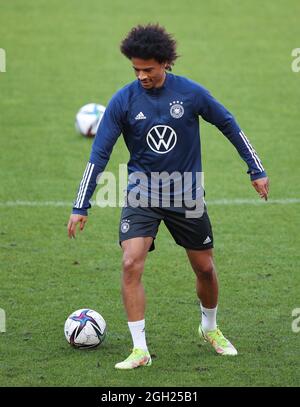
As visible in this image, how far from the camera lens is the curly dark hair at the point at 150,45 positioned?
7516 millimetres

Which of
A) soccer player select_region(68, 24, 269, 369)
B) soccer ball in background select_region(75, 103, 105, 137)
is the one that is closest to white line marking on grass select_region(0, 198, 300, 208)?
soccer ball in background select_region(75, 103, 105, 137)

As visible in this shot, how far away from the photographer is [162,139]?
25.2 feet

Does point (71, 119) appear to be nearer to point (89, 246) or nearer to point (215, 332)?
point (89, 246)

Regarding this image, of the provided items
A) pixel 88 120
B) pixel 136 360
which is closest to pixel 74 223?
pixel 136 360

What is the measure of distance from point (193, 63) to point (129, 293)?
12.3 metres

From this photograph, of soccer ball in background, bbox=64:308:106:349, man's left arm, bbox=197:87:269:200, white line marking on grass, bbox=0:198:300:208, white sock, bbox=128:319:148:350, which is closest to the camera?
white sock, bbox=128:319:148:350

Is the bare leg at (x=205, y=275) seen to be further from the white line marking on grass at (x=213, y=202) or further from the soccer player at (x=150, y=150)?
the white line marking on grass at (x=213, y=202)

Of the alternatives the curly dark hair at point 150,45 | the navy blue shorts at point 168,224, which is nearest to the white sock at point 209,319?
the navy blue shorts at point 168,224

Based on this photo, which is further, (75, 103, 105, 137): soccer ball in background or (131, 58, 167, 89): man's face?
(75, 103, 105, 137): soccer ball in background

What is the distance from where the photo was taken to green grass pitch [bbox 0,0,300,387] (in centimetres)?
788

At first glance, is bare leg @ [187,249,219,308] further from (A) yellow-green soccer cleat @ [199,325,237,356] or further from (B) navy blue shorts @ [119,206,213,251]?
(A) yellow-green soccer cleat @ [199,325,237,356]

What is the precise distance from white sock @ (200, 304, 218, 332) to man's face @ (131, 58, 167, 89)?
1.90 meters

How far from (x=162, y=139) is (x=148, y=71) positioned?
0.53m

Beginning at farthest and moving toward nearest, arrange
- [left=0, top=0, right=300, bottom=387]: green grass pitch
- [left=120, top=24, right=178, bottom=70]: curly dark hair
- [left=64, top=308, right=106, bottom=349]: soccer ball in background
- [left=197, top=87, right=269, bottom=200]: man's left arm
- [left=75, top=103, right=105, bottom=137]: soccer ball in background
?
[left=75, top=103, right=105, bottom=137]: soccer ball in background
[left=64, top=308, right=106, bottom=349]: soccer ball in background
[left=0, top=0, right=300, bottom=387]: green grass pitch
[left=197, top=87, right=269, bottom=200]: man's left arm
[left=120, top=24, right=178, bottom=70]: curly dark hair
